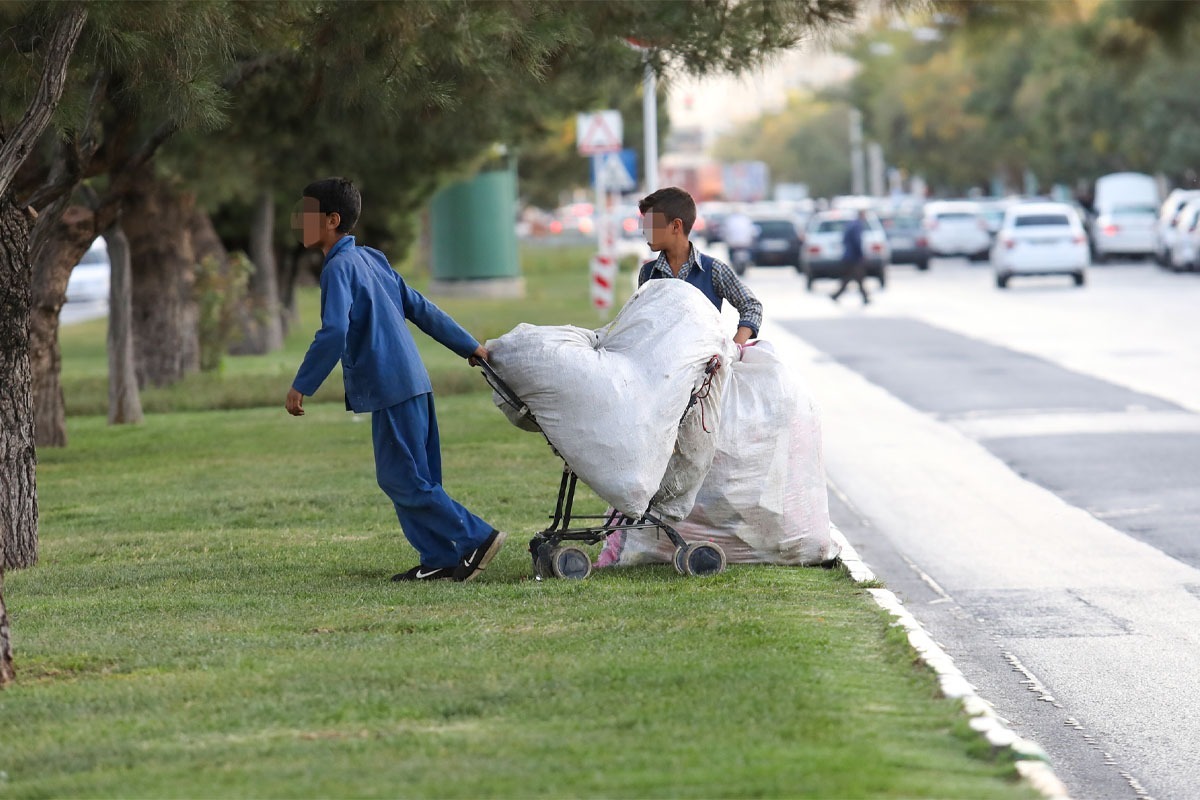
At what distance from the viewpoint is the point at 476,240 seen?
44.2m

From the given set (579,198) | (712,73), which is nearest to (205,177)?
(712,73)

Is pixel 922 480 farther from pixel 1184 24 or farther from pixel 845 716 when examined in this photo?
pixel 845 716

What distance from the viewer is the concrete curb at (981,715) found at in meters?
5.20

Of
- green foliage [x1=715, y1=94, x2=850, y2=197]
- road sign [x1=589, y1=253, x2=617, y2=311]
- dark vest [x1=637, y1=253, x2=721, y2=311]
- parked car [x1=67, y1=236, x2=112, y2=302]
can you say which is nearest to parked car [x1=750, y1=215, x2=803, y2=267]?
parked car [x1=67, y1=236, x2=112, y2=302]

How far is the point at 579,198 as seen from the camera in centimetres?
17600

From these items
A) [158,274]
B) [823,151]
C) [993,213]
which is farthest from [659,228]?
[823,151]

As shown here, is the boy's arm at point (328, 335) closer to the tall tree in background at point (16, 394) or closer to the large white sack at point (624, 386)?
the large white sack at point (624, 386)

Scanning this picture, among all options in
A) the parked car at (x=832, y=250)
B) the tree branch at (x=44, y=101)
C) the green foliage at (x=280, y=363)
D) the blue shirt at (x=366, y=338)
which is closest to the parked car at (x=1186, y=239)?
the parked car at (x=832, y=250)

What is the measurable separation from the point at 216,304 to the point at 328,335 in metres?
14.8

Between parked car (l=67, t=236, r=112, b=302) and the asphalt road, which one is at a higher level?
parked car (l=67, t=236, r=112, b=302)

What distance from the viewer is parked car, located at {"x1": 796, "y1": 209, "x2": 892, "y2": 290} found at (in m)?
40.3

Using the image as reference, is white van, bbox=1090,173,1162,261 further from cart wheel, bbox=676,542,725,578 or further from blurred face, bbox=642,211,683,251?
cart wheel, bbox=676,542,725,578

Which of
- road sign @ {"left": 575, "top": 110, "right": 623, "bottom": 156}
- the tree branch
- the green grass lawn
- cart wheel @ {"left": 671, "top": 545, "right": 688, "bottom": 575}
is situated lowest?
the green grass lawn

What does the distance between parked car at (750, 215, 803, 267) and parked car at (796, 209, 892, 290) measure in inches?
283
